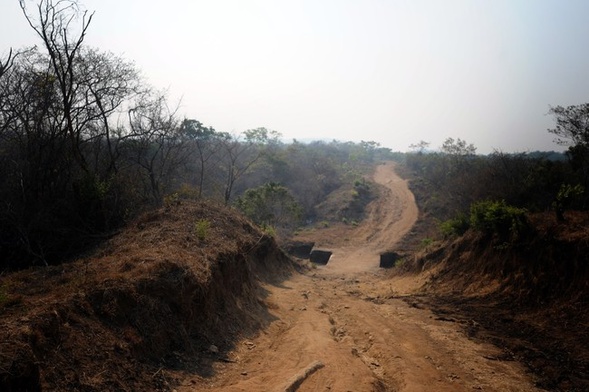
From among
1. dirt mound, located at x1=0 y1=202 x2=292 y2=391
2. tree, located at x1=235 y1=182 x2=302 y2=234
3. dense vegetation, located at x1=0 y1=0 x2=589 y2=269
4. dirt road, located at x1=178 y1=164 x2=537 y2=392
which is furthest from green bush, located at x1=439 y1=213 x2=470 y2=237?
tree, located at x1=235 y1=182 x2=302 y2=234

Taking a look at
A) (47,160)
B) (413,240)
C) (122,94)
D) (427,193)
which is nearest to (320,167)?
(427,193)

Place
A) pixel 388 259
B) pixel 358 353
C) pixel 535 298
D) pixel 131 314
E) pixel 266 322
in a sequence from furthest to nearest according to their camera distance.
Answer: pixel 388 259 < pixel 266 322 < pixel 535 298 < pixel 358 353 < pixel 131 314

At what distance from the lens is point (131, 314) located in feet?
23.4

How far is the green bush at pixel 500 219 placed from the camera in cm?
1377

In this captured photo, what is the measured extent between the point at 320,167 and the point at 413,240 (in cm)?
2656

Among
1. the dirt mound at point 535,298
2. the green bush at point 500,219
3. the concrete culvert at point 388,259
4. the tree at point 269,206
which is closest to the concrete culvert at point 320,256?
the tree at point 269,206

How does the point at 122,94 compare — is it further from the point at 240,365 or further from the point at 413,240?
the point at 413,240

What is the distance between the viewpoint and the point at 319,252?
3325 centimetres

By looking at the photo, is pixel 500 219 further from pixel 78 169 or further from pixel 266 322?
pixel 78 169

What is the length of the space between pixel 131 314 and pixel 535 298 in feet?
36.9

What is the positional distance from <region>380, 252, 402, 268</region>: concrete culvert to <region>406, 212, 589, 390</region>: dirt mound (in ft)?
46.2

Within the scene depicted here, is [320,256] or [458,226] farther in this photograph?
[320,256]

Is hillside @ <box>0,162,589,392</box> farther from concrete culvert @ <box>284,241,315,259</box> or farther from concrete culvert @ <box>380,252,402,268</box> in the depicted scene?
concrete culvert @ <box>284,241,315,259</box>

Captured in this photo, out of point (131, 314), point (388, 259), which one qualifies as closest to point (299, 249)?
point (388, 259)
